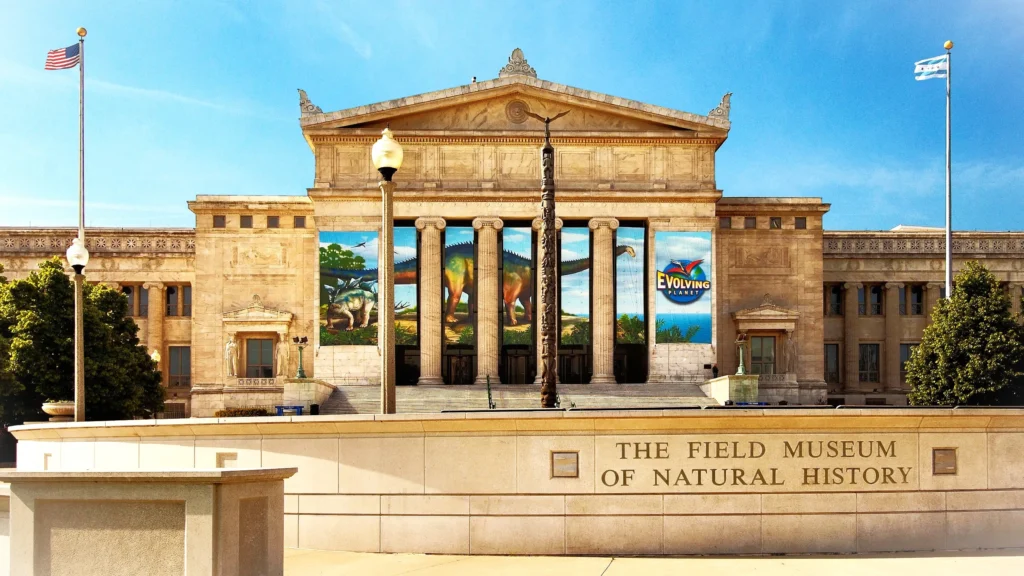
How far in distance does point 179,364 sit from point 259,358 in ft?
27.7

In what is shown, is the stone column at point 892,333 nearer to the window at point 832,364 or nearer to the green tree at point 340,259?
the window at point 832,364

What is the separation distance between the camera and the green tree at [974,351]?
45.4 metres

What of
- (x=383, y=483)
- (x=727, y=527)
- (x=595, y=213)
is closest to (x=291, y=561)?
(x=383, y=483)

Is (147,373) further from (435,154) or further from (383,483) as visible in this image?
(383,483)

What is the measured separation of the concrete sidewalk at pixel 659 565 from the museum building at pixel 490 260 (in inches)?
1468

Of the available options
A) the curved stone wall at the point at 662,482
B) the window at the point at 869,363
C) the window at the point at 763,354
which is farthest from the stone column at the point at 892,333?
the curved stone wall at the point at 662,482

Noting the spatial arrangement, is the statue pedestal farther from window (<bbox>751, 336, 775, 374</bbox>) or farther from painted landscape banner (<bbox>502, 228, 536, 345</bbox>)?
painted landscape banner (<bbox>502, 228, 536, 345</bbox>)

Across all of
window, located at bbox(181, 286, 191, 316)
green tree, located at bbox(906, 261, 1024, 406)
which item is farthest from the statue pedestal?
window, located at bbox(181, 286, 191, 316)

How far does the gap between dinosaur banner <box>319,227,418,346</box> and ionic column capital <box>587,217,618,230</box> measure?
938 cm

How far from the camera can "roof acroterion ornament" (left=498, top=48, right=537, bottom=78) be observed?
174 ft

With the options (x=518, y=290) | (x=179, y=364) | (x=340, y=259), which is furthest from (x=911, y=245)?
(x=179, y=364)

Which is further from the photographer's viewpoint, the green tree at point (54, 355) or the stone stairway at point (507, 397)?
the stone stairway at point (507, 397)

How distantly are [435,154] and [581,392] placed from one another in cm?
Answer: 1486

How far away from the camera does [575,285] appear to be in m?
52.9
